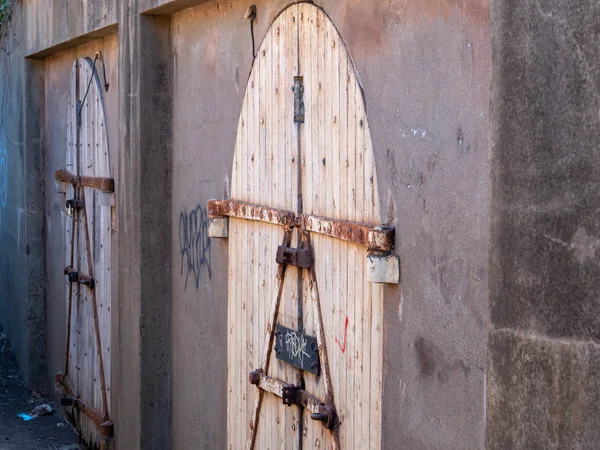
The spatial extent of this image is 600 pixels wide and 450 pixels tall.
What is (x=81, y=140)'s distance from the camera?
863 centimetres

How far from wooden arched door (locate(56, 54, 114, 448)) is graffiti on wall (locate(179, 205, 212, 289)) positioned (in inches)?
49.0

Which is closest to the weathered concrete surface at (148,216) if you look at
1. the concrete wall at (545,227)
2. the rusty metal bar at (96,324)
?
the rusty metal bar at (96,324)

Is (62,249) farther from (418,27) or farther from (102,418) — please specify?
(418,27)

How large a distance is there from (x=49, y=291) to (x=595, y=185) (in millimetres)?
8249

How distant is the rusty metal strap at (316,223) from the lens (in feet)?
13.3

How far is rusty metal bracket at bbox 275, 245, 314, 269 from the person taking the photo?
4.84 m

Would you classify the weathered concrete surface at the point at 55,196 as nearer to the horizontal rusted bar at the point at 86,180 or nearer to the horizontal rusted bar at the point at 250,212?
the horizontal rusted bar at the point at 86,180

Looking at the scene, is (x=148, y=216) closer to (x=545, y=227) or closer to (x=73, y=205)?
(x=73, y=205)

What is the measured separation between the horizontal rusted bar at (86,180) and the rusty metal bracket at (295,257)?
2808 mm

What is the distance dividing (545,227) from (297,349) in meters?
2.38

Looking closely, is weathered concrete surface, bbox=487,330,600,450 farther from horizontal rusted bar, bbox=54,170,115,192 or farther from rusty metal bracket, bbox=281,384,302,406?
horizontal rusted bar, bbox=54,170,115,192

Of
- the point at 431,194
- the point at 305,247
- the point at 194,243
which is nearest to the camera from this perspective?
the point at 431,194

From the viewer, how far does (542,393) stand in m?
2.81

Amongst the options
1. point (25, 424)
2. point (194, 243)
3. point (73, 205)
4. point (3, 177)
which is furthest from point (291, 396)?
point (3, 177)
